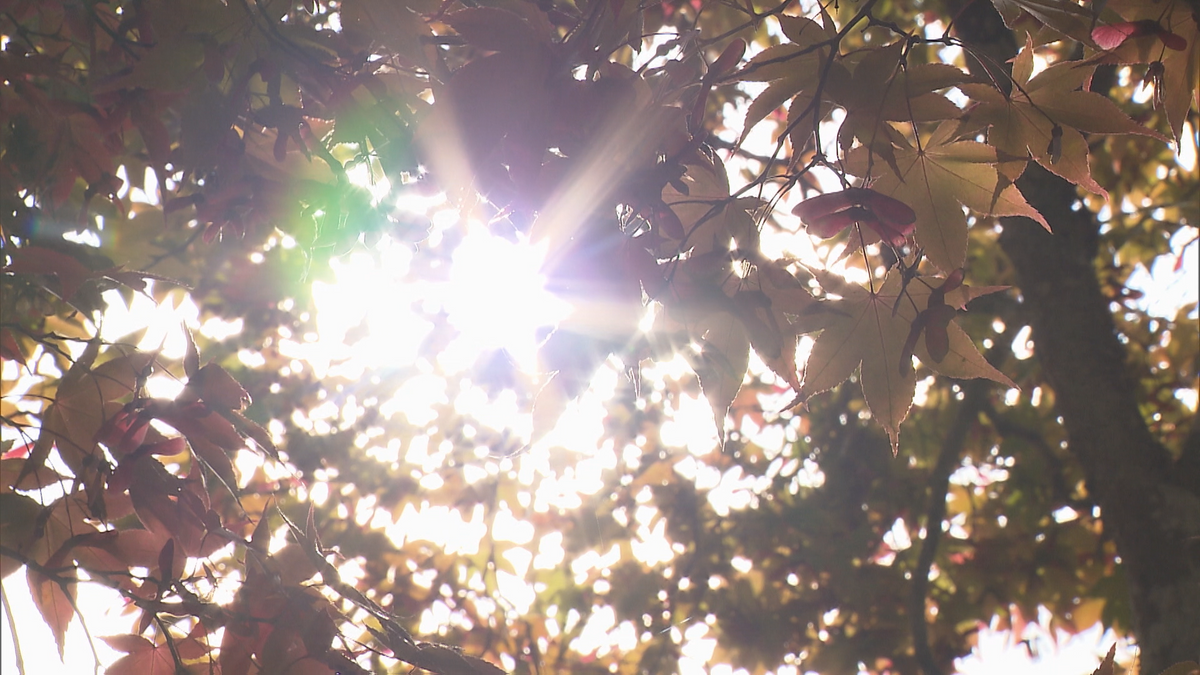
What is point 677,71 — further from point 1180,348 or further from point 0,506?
point 1180,348

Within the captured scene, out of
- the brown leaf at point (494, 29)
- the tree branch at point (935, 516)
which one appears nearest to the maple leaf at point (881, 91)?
the brown leaf at point (494, 29)

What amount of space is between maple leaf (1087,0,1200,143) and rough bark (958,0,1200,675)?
56cm

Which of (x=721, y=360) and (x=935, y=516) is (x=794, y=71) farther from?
→ (x=935, y=516)

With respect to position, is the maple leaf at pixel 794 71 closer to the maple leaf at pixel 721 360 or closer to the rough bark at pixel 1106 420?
the maple leaf at pixel 721 360

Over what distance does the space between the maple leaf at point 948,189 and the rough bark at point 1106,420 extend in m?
0.64

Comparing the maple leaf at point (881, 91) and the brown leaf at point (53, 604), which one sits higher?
the maple leaf at point (881, 91)

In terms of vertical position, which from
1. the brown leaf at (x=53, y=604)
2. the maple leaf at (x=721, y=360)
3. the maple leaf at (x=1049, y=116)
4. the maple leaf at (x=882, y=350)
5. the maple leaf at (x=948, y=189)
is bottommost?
the brown leaf at (x=53, y=604)

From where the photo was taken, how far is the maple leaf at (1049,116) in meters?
0.81

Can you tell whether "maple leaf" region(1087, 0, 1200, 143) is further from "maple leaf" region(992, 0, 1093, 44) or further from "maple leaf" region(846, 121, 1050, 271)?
"maple leaf" region(846, 121, 1050, 271)

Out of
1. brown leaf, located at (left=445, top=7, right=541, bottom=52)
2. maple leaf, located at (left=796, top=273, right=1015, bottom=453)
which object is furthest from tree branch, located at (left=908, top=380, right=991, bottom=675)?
brown leaf, located at (left=445, top=7, right=541, bottom=52)

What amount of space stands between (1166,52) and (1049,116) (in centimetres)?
14

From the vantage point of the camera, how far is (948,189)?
866 millimetres

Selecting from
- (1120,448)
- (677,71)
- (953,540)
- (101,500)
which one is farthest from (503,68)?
(953,540)

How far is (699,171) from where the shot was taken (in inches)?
34.2
